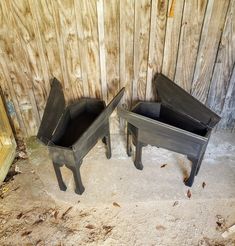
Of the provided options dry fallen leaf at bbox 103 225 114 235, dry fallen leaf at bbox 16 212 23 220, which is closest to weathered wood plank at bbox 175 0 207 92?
dry fallen leaf at bbox 103 225 114 235

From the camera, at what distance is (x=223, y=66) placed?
214cm

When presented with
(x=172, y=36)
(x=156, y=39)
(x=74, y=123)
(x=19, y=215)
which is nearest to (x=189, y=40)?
(x=172, y=36)

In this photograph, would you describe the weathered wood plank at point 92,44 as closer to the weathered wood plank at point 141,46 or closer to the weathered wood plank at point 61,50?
the weathered wood plank at point 61,50

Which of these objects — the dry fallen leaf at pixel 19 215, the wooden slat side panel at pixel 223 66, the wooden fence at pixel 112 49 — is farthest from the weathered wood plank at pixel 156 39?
the dry fallen leaf at pixel 19 215

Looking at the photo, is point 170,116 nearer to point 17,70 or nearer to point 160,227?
point 160,227

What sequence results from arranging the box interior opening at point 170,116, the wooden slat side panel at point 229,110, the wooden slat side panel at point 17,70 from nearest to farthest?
the wooden slat side panel at point 17,70 → the box interior opening at point 170,116 → the wooden slat side panel at point 229,110

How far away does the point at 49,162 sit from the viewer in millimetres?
2260

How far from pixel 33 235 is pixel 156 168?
43.6 inches

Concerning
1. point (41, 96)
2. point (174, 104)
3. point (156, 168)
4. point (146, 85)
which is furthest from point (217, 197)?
point (41, 96)

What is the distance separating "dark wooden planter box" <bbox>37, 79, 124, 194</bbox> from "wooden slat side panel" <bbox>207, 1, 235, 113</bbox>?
883mm

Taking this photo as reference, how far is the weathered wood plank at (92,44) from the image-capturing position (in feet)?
6.00

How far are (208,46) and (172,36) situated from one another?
32 cm

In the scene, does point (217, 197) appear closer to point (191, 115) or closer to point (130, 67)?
point (191, 115)

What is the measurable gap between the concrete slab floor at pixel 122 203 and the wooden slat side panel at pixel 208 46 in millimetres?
605
